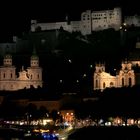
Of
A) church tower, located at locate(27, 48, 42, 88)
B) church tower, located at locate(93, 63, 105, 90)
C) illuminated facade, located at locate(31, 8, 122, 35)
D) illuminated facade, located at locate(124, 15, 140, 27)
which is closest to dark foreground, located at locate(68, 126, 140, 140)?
church tower, located at locate(93, 63, 105, 90)

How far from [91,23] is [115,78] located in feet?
90.4

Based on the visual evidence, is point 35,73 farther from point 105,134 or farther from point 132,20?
point 105,134

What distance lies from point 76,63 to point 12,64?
24.9ft

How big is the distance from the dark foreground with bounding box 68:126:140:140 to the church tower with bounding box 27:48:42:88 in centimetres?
4859

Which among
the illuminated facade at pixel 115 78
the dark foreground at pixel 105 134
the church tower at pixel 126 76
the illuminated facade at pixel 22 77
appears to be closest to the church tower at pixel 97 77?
the illuminated facade at pixel 115 78

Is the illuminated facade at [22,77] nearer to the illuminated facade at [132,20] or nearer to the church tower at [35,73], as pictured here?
the church tower at [35,73]

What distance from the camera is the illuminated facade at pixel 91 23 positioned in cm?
13325

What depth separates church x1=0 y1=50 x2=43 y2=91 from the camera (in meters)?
115

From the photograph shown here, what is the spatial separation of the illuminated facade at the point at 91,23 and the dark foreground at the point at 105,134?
67.7m

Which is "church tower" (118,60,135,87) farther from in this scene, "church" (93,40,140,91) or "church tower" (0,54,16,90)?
"church tower" (0,54,16,90)

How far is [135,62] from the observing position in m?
113

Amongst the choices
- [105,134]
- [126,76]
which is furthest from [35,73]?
[105,134]

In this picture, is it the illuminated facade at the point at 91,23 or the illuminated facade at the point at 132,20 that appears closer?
the illuminated facade at the point at 132,20

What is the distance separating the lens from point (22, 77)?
11512 cm
